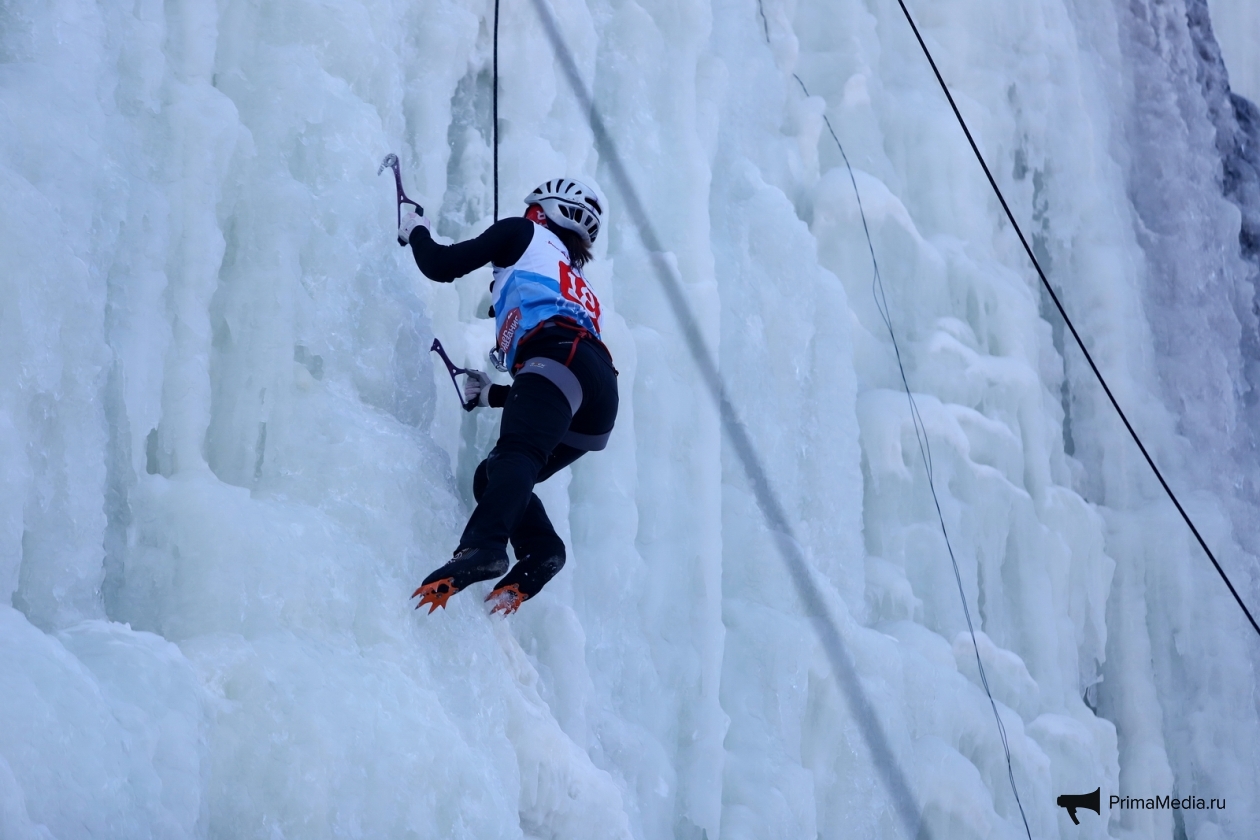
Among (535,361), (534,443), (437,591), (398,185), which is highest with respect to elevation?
(398,185)

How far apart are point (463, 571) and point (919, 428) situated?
2.77m

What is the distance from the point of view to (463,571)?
267cm

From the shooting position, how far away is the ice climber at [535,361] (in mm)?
2893

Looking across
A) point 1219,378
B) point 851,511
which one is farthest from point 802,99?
point 1219,378

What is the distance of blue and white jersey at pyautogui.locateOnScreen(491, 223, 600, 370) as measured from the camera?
3.06 m

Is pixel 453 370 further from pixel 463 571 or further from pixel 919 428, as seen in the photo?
pixel 919 428

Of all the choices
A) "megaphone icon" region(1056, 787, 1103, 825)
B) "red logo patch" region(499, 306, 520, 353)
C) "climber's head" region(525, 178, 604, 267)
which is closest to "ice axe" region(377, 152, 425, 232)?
"red logo patch" region(499, 306, 520, 353)

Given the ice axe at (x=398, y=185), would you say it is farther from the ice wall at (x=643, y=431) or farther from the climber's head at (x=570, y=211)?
the climber's head at (x=570, y=211)

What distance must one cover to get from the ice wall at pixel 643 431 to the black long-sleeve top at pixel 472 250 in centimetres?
24

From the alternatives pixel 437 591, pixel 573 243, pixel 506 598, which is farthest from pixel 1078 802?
pixel 437 591

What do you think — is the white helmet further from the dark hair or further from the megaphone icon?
the megaphone icon

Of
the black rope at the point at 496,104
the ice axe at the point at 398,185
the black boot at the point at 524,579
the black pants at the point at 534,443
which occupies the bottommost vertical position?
the black boot at the point at 524,579

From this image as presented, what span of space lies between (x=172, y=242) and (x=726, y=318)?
2.09 m

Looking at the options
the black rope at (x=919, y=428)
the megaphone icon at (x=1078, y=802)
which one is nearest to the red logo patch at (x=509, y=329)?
the black rope at (x=919, y=428)
